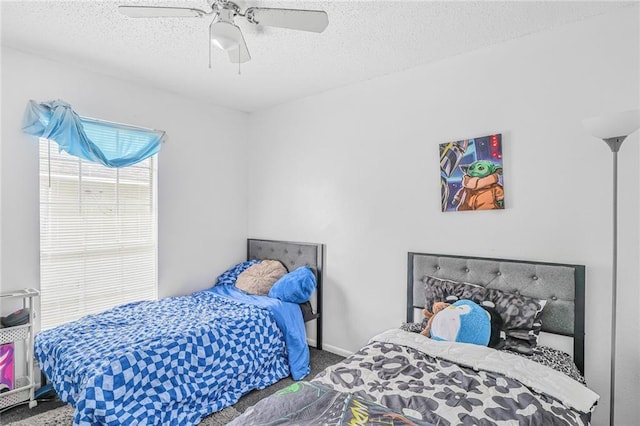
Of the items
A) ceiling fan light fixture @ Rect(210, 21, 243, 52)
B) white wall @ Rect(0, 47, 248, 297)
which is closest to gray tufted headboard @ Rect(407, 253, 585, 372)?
ceiling fan light fixture @ Rect(210, 21, 243, 52)

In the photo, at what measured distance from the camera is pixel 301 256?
11.6 feet

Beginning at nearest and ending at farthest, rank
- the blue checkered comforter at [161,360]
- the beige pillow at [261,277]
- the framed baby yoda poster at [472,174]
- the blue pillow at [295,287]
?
the blue checkered comforter at [161,360] < the framed baby yoda poster at [472,174] < the blue pillow at [295,287] < the beige pillow at [261,277]

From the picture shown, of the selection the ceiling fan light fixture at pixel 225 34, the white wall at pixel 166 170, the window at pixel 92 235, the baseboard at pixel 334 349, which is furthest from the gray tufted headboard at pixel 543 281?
the window at pixel 92 235

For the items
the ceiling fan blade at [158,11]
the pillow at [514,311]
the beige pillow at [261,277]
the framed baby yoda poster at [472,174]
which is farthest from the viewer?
the beige pillow at [261,277]

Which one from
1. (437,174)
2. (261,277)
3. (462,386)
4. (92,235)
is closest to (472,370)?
(462,386)

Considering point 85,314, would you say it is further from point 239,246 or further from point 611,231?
point 611,231

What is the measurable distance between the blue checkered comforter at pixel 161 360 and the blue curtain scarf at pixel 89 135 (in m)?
1.27

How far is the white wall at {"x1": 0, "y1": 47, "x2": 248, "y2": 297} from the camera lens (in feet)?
8.29

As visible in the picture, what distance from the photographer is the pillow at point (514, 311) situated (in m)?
2.06

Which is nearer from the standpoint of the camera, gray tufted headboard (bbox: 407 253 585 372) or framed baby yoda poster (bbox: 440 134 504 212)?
gray tufted headboard (bbox: 407 253 585 372)

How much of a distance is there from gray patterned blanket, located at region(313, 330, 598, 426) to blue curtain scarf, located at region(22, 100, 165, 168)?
7.99 feet

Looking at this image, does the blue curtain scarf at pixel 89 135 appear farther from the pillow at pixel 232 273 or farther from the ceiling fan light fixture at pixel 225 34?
the ceiling fan light fixture at pixel 225 34

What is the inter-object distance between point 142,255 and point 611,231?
358 centimetres

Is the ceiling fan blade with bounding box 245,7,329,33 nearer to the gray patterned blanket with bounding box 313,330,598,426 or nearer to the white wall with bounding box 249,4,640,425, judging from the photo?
the white wall with bounding box 249,4,640,425
